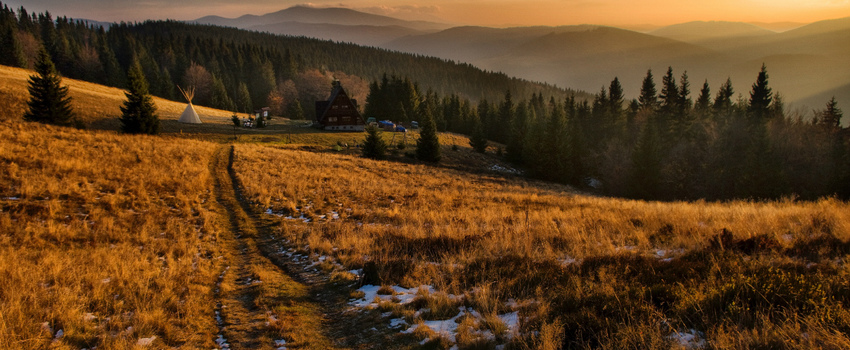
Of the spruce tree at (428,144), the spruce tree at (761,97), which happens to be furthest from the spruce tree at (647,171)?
the spruce tree at (761,97)

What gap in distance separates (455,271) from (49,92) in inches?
1969

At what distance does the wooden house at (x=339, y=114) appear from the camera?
63781mm

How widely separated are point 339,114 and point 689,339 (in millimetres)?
64621

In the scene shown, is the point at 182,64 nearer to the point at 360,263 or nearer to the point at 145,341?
the point at 360,263

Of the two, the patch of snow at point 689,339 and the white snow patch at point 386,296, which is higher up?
the patch of snow at point 689,339

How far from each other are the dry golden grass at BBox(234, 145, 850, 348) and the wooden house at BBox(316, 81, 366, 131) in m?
51.3

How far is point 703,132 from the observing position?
181 ft

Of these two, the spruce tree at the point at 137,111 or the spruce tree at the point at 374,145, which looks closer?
the spruce tree at the point at 137,111

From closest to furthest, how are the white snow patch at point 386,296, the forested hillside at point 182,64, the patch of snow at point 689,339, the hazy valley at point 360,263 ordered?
1. the patch of snow at point 689,339
2. the hazy valley at point 360,263
3. the white snow patch at point 386,296
4. the forested hillside at point 182,64

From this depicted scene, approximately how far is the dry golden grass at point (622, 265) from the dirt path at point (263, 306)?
1332 millimetres

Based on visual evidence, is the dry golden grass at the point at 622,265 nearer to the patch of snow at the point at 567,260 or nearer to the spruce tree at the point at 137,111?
the patch of snow at the point at 567,260

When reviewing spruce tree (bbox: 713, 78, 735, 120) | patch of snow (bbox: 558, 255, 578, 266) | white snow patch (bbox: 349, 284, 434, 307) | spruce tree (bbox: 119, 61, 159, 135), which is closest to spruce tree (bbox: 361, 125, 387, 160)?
spruce tree (bbox: 119, 61, 159, 135)

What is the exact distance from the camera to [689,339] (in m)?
4.32

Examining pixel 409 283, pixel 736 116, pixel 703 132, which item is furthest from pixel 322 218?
pixel 736 116
